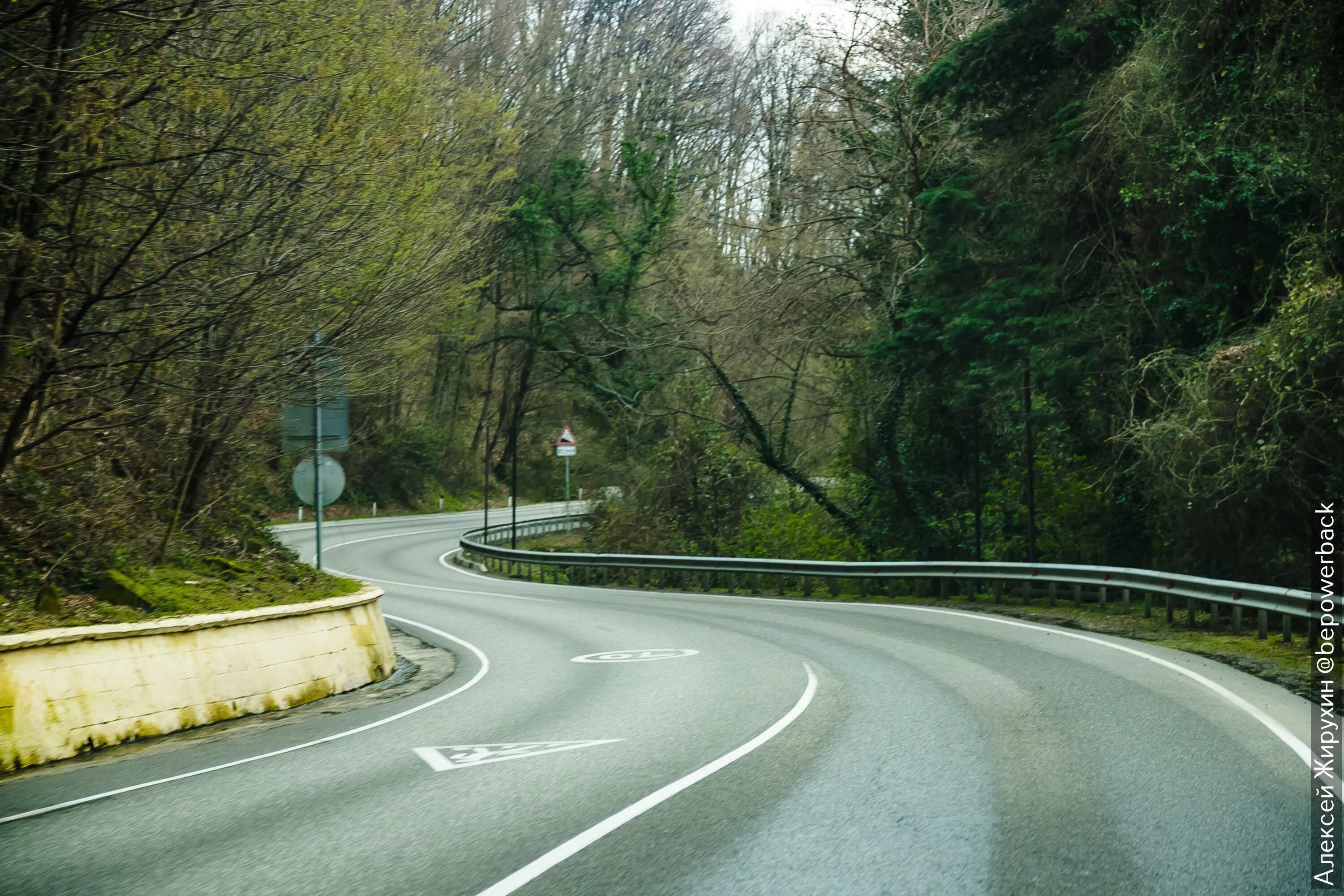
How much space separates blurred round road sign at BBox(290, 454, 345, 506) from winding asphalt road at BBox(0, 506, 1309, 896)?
16.9 ft

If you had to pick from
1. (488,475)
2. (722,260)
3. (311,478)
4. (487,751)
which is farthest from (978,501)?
(488,475)

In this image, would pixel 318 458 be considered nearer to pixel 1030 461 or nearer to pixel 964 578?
pixel 964 578

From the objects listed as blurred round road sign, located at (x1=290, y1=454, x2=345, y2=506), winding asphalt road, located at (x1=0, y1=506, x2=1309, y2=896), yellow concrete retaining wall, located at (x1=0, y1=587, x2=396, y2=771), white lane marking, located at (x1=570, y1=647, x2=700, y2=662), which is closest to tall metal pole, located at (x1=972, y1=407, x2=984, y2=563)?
white lane marking, located at (x1=570, y1=647, x2=700, y2=662)

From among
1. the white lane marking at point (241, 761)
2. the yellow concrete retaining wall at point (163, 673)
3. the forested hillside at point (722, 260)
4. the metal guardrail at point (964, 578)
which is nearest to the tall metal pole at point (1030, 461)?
the forested hillside at point (722, 260)

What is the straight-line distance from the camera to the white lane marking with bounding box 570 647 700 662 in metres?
15.7

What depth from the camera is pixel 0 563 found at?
37.7 feet

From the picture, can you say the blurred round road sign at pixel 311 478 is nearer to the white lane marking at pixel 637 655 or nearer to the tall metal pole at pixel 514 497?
the white lane marking at pixel 637 655

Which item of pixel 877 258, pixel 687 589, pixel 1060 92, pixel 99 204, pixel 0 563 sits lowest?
pixel 687 589

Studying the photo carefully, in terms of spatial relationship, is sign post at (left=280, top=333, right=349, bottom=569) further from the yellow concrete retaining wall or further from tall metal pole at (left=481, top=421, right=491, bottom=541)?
tall metal pole at (left=481, top=421, right=491, bottom=541)

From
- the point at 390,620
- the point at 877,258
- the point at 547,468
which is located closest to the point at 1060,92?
the point at 877,258

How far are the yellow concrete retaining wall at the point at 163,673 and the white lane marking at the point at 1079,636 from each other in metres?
8.99

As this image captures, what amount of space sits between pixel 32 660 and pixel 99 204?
480 cm

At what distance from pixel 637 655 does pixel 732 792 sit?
28.8 ft

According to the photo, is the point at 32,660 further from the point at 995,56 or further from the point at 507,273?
the point at 507,273
